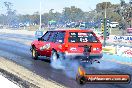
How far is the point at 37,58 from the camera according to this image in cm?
1753

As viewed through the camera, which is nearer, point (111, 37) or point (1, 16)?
point (111, 37)

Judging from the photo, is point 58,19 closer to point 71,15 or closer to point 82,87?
point 71,15

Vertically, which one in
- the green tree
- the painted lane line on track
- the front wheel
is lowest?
the painted lane line on track

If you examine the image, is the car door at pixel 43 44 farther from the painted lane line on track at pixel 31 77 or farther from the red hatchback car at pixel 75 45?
the painted lane line on track at pixel 31 77

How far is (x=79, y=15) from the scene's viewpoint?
404 feet

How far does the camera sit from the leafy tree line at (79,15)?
6850cm

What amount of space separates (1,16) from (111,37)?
14131 centimetres

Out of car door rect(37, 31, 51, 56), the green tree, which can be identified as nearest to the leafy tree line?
the green tree

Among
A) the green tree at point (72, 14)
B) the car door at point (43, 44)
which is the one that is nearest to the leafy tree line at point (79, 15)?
the green tree at point (72, 14)

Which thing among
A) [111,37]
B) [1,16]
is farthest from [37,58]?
[1,16]

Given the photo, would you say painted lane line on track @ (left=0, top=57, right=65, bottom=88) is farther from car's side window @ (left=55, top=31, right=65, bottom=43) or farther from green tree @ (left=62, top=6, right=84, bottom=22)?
green tree @ (left=62, top=6, right=84, bottom=22)

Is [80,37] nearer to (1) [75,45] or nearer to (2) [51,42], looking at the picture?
(1) [75,45]

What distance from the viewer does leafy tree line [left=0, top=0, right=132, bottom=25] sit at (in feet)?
225

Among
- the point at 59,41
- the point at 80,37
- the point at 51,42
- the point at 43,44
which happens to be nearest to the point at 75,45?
the point at 80,37
